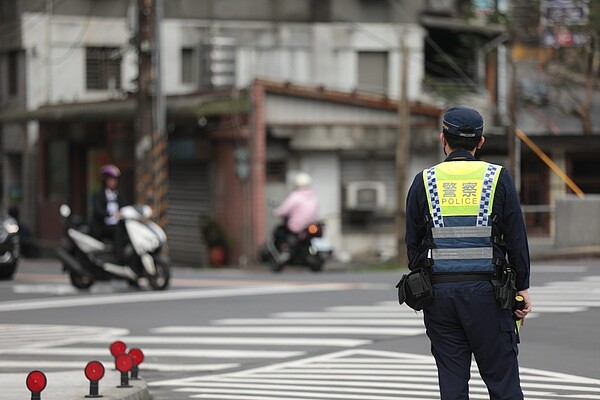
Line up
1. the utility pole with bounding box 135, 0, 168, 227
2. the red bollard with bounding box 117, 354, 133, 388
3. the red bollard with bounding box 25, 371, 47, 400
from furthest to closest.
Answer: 1. the utility pole with bounding box 135, 0, 168, 227
2. the red bollard with bounding box 117, 354, 133, 388
3. the red bollard with bounding box 25, 371, 47, 400

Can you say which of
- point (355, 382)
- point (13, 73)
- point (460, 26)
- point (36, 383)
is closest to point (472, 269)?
point (36, 383)

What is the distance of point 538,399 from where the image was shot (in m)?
10.2

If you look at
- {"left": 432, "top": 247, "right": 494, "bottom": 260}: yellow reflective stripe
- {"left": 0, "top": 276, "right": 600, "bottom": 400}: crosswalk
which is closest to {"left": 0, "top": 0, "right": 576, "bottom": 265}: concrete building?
{"left": 0, "top": 276, "right": 600, "bottom": 400}: crosswalk

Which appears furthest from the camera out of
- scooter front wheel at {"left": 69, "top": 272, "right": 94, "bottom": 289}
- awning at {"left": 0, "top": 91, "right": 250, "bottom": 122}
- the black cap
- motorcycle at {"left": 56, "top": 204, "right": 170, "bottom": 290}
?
awning at {"left": 0, "top": 91, "right": 250, "bottom": 122}

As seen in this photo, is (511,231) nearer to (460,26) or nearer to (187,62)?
(460,26)

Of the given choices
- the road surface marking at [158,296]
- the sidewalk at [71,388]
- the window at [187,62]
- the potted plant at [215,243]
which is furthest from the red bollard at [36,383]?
the window at [187,62]

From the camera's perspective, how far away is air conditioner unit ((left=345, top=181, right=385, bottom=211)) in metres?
34.9

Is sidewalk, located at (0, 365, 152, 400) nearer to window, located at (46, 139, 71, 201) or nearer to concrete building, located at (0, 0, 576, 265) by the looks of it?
concrete building, located at (0, 0, 576, 265)

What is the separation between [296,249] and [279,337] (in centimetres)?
1360

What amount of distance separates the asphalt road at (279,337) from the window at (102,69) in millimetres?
21878

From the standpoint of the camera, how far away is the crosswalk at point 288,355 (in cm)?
1099

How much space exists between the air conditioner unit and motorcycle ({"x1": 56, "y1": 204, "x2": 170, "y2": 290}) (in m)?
13.0

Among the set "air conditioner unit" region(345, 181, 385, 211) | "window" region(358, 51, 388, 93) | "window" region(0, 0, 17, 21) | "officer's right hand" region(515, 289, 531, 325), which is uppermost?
"window" region(0, 0, 17, 21)

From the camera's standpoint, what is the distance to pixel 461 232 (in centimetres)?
724
